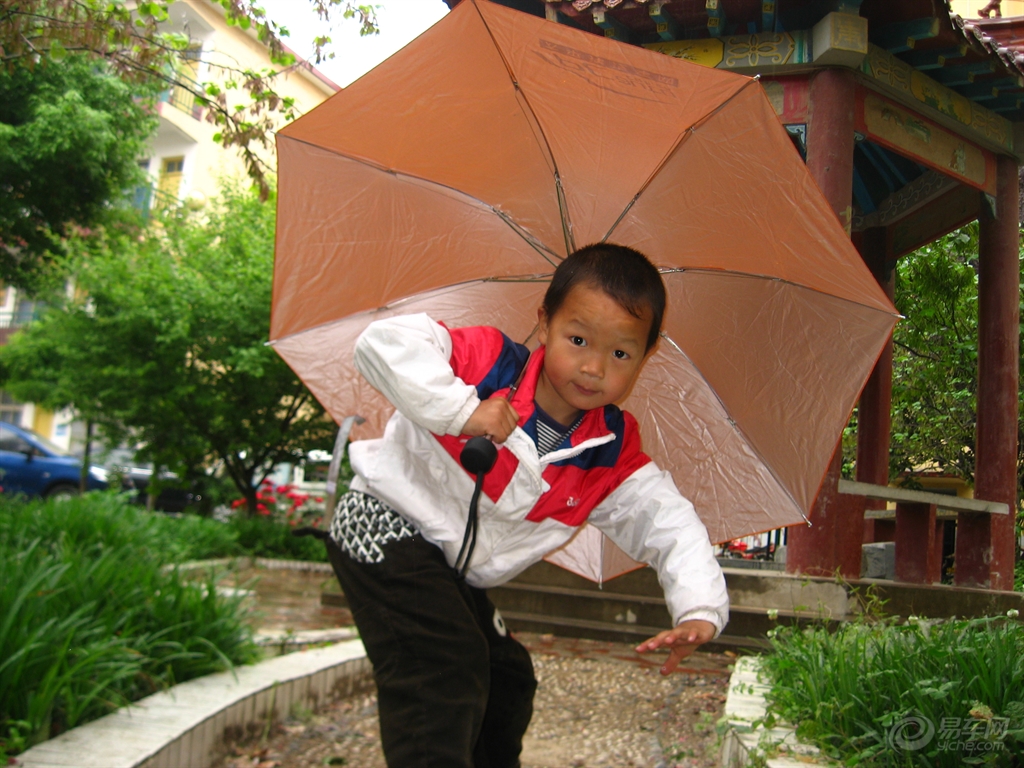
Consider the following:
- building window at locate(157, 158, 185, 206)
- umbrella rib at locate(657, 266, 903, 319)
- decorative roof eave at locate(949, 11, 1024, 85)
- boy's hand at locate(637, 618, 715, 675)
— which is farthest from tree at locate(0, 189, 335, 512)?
building window at locate(157, 158, 185, 206)

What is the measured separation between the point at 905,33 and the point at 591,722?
4.15m

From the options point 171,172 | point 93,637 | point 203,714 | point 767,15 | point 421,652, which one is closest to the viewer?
point 421,652

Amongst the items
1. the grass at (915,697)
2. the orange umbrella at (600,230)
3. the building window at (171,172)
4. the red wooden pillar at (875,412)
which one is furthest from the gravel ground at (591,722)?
the building window at (171,172)

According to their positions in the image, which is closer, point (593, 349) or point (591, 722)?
point (593, 349)

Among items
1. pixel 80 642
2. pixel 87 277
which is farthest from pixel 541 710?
pixel 87 277

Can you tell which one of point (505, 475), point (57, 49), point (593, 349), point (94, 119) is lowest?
point (505, 475)

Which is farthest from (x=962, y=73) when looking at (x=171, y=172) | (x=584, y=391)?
(x=171, y=172)

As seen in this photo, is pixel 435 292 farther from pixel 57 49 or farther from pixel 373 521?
pixel 57 49

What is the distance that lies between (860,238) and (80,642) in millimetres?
4633

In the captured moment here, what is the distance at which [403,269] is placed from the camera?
2957mm

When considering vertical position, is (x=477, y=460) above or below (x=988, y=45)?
below

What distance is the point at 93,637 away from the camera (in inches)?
147

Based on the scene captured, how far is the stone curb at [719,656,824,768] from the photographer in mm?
2793
